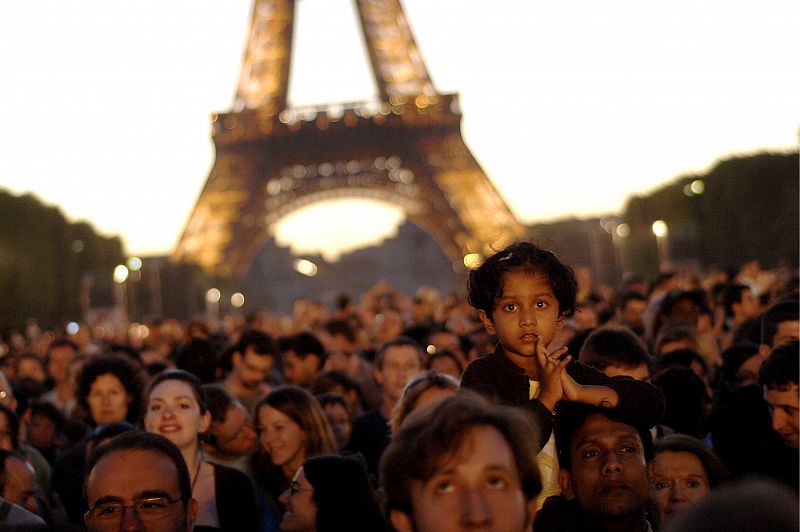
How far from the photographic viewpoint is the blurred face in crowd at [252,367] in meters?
7.53

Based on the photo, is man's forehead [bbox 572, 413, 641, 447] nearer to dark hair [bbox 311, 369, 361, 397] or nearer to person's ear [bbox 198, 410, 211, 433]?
person's ear [bbox 198, 410, 211, 433]

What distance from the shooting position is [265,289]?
9625cm

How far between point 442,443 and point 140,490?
4.27 feet

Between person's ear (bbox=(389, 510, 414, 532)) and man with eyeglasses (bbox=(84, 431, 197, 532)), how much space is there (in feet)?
3.55

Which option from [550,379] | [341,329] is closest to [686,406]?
[550,379]

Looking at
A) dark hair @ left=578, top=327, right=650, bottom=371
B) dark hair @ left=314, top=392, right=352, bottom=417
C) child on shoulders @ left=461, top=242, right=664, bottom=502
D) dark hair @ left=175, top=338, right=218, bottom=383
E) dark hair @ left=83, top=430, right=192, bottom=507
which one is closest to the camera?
child on shoulders @ left=461, top=242, right=664, bottom=502

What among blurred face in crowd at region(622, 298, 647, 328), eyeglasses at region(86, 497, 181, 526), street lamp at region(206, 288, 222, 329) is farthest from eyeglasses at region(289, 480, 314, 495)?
street lamp at region(206, 288, 222, 329)

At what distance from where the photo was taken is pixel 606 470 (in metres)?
3.24

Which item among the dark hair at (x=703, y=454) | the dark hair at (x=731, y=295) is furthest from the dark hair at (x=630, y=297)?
the dark hair at (x=703, y=454)

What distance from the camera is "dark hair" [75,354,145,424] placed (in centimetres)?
674

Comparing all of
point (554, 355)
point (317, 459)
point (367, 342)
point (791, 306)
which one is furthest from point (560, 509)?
point (367, 342)

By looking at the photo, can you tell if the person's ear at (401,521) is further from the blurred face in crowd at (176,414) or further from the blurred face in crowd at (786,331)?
the blurred face in crowd at (786,331)

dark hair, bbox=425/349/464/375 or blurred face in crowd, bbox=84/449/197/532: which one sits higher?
dark hair, bbox=425/349/464/375

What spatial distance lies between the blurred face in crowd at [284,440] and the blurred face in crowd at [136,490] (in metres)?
1.90
